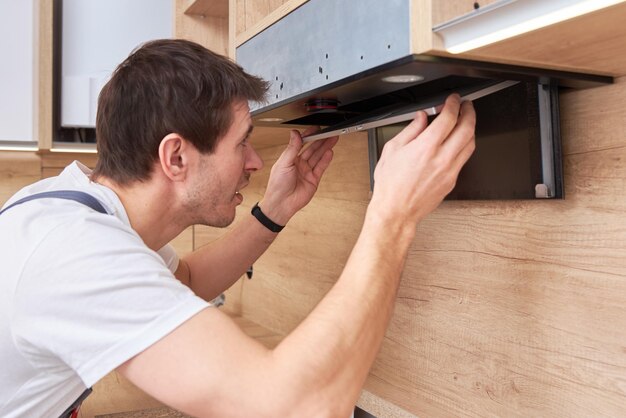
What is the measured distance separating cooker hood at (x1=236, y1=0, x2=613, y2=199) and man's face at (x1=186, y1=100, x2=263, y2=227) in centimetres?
7

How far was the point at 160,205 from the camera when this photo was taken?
3.39 ft

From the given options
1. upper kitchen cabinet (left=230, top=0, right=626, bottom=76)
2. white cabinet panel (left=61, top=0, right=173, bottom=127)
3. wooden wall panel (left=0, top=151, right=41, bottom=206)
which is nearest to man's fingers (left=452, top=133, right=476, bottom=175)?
upper kitchen cabinet (left=230, top=0, right=626, bottom=76)

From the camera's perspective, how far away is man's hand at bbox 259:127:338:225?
4.04 feet

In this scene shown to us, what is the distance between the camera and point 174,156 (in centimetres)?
98

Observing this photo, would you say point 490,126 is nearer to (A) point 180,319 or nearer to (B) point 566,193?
(B) point 566,193

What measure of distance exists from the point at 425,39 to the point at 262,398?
16.2 inches

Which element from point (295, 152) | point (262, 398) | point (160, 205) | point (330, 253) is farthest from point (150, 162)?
point (330, 253)

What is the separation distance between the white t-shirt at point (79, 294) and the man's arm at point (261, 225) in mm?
Result: 471

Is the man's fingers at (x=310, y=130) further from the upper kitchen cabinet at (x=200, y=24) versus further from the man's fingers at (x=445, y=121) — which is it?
the upper kitchen cabinet at (x=200, y=24)

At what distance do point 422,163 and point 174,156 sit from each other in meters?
0.40

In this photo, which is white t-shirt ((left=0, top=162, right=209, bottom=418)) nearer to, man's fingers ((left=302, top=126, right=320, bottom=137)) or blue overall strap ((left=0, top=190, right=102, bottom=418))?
blue overall strap ((left=0, top=190, right=102, bottom=418))

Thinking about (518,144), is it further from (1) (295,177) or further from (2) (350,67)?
(1) (295,177)

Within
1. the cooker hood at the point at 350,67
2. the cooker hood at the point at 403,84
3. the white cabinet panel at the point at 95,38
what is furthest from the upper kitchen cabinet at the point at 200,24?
the cooker hood at the point at 403,84

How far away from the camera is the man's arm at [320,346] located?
67 cm
